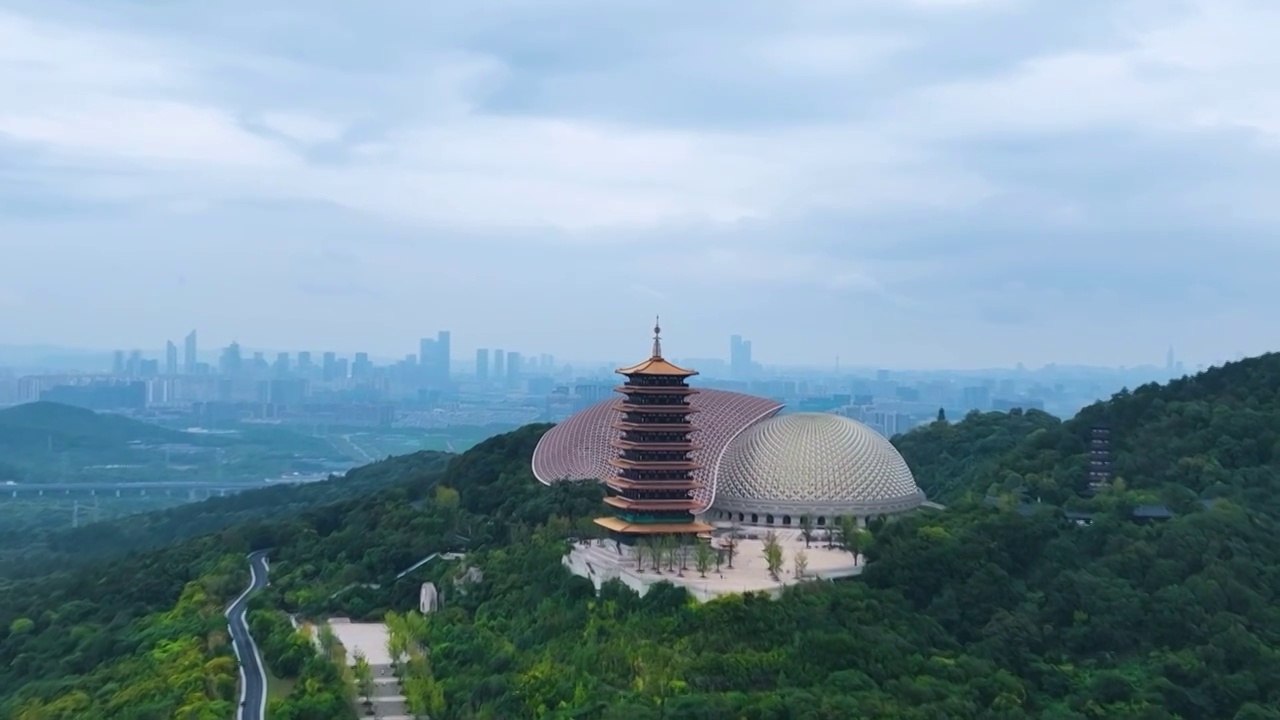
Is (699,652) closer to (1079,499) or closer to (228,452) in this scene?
(1079,499)

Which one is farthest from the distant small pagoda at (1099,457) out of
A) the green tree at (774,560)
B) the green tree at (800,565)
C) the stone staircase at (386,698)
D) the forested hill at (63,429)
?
the forested hill at (63,429)

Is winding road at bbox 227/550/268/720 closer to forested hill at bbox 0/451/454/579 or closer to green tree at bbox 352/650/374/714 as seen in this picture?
green tree at bbox 352/650/374/714

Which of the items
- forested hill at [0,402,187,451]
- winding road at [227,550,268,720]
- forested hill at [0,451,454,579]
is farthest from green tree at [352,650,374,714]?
forested hill at [0,402,187,451]

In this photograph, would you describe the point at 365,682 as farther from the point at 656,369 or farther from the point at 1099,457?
the point at 1099,457

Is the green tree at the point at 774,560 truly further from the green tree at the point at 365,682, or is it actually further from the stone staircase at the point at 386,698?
the green tree at the point at 365,682

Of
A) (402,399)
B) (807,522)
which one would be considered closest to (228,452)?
(402,399)
